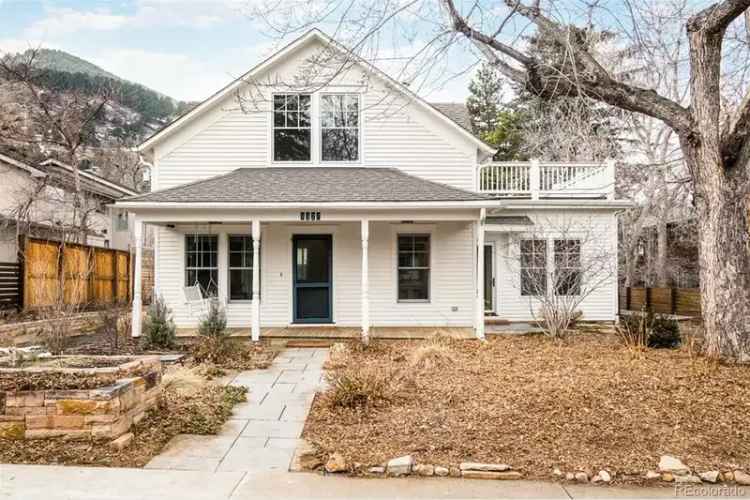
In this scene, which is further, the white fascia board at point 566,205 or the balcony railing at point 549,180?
the balcony railing at point 549,180

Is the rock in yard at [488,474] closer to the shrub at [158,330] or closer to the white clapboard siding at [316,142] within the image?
the shrub at [158,330]

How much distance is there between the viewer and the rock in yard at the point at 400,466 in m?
3.83

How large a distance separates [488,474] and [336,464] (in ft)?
3.84

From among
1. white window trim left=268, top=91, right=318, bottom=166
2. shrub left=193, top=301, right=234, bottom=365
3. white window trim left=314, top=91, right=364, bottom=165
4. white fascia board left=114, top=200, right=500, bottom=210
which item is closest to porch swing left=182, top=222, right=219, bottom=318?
shrub left=193, top=301, right=234, bottom=365

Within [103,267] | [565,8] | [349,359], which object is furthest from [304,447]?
[103,267]

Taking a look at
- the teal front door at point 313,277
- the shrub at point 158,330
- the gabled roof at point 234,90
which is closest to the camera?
the shrub at point 158,330

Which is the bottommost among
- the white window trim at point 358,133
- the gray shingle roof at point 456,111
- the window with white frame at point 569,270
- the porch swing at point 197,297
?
the porch swing at point 197,297

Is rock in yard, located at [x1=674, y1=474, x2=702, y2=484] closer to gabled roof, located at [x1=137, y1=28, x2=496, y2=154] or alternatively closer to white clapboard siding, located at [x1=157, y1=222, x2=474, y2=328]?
white clapboard siding, located at [x1=157, y1=222, x2=474, y2=328]

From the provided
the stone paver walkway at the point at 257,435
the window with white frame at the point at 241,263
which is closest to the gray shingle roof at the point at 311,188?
the window with white frame at the point at 241,263

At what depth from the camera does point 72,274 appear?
12.8 metres

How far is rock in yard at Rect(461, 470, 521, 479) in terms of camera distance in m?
3.80

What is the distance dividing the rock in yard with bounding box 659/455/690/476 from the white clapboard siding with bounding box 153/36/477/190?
8450 millimetres

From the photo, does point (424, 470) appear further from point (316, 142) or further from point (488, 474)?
point (316, 142)

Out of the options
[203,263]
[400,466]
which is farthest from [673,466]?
[203,263]
